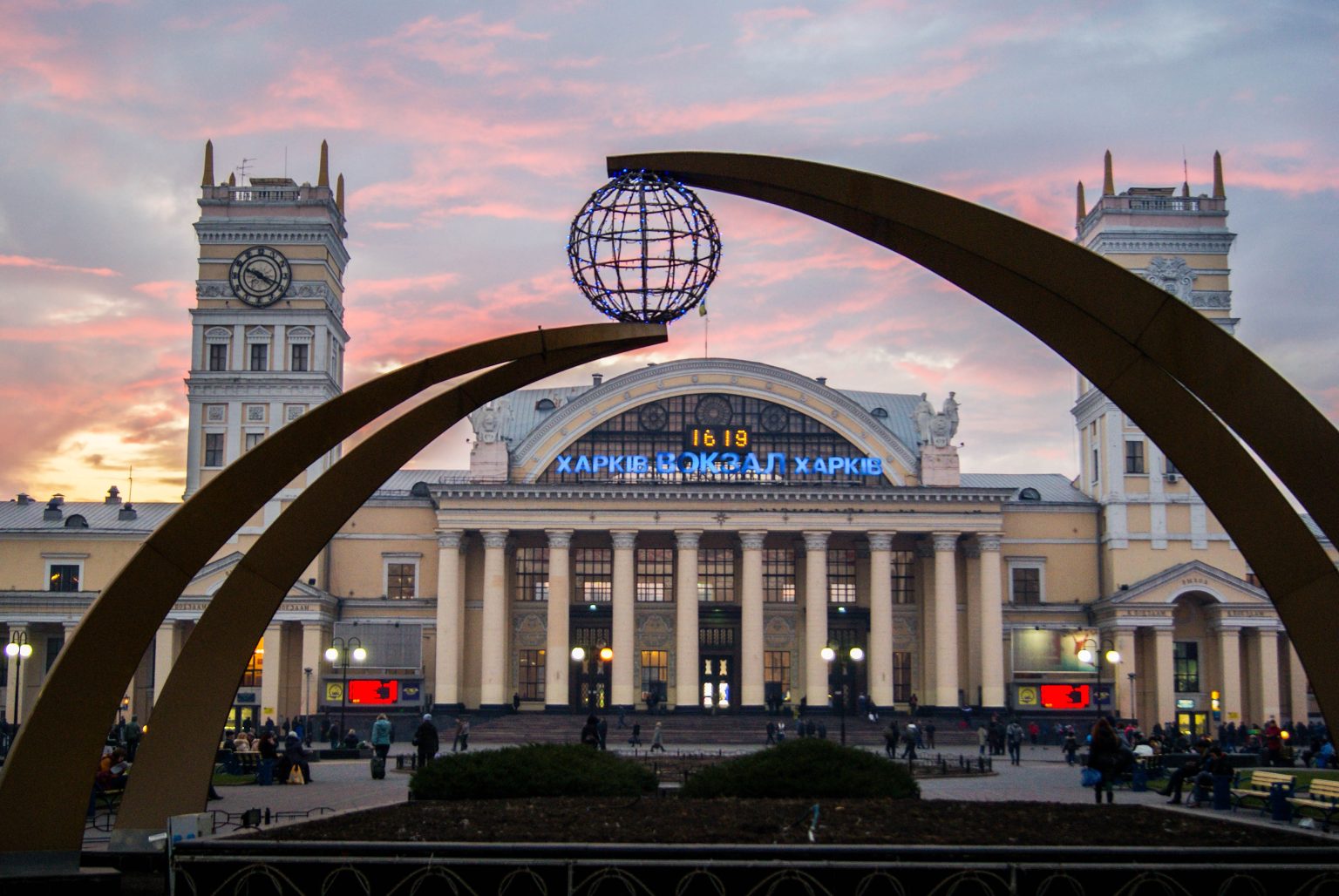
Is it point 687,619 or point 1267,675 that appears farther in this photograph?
point 1267,675

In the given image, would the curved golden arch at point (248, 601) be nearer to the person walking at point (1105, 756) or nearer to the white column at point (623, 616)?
the person walking at point (1105, 756)

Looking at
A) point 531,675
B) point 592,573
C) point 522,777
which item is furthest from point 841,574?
point 522,777

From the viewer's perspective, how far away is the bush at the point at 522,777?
85.0 feet

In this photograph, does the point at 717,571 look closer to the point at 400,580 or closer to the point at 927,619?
the point at 927,619

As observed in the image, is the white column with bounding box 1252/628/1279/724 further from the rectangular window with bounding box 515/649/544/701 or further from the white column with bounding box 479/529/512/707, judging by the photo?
the white column with bounding box 479/529/512/707

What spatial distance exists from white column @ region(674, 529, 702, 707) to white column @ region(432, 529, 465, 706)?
10267 millimetres

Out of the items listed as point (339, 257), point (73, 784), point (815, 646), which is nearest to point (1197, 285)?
point (815, 646)

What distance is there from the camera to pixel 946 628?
237 feet

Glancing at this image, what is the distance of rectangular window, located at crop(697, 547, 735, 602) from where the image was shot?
7800 centimetres

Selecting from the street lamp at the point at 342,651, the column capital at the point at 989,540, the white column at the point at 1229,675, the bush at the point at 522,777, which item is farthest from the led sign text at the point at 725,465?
the bush at the point at 522,777

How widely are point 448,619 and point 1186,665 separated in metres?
35.0

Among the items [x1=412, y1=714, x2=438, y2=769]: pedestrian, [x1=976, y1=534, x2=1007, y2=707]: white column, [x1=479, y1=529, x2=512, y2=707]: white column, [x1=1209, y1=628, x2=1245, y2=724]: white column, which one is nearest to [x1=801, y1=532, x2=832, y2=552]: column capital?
[x1=976, y1=534, x2=1007, y2=707]: white column

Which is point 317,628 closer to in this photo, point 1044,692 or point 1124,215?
point 1044,692

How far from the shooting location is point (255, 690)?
7238 cm
